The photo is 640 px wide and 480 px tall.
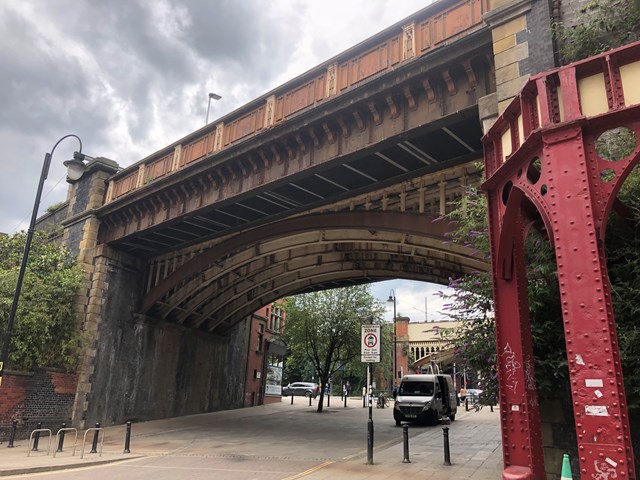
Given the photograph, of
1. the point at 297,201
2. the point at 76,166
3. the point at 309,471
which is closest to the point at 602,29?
the point at 309,471

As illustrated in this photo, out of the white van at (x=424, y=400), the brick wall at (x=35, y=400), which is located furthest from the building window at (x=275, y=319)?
the brick wall at (x=35, y=400)

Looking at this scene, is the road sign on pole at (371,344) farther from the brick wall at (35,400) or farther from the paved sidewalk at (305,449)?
the brick wall at (35,400)

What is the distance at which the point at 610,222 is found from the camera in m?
6.15

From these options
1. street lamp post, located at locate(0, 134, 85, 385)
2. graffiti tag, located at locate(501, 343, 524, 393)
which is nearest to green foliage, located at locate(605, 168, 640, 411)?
graffiti tag, located at locate(501, 343, 524, 393)

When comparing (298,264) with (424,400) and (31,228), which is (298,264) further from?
(31,228)

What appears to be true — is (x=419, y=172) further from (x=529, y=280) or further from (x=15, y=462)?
(x=15, y=462)

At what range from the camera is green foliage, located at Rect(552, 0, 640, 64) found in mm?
7430

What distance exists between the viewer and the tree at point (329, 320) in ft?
97.2

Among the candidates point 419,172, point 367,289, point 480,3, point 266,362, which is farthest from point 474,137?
point 266,362

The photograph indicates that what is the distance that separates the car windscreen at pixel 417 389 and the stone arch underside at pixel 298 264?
4.95 metres

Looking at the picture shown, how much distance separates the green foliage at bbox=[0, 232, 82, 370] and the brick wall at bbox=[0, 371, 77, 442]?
0.54 m

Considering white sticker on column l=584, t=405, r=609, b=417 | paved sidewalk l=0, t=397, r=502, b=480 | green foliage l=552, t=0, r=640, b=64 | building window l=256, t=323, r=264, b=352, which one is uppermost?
green foliage l=552, t=0, r=640, b=64

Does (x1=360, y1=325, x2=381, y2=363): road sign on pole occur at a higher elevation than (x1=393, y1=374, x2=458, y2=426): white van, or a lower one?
higher

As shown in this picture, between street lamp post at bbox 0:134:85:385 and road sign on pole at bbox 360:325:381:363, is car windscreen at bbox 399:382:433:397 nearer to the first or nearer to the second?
road sign on pole at bbox 360:325:381:363
